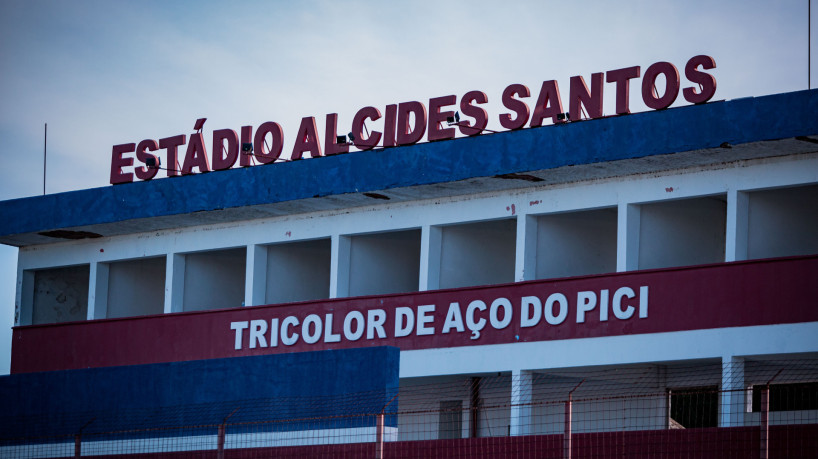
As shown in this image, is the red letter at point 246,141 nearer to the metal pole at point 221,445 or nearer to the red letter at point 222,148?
the red letter at point 222,148

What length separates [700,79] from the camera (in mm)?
22453

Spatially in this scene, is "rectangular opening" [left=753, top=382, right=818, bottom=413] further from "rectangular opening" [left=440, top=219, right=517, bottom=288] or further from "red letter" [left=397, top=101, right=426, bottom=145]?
"red letter" [left=397, top=101, right=426, bottom=145]

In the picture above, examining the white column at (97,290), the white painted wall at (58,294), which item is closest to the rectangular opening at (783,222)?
the white column at (97,290)

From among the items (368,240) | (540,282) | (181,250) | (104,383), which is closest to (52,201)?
(181,250)

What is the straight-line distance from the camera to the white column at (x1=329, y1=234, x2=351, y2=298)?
26.8m

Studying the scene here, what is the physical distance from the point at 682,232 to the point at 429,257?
15.0 feet

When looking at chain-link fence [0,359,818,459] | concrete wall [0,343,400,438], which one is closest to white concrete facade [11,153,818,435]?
chain-link fence [0,359,818,459]

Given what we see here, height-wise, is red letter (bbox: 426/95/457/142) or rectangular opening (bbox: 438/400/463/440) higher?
red letter (bbox: 426/95/457/142)

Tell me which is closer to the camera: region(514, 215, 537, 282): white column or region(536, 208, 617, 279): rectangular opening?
region(514, 215, 537, 282): white column

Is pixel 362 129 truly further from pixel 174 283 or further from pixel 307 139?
pixel 174 283

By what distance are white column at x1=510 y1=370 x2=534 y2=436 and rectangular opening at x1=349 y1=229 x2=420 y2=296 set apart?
453 cm

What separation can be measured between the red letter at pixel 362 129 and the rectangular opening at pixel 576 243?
3.38 metres

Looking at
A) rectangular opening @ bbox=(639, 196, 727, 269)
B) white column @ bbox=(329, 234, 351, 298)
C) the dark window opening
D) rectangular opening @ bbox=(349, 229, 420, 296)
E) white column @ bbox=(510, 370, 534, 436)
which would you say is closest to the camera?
white column @ bbox=(510, 370, 534, 436)

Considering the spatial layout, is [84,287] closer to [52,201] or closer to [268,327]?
[52,201]
